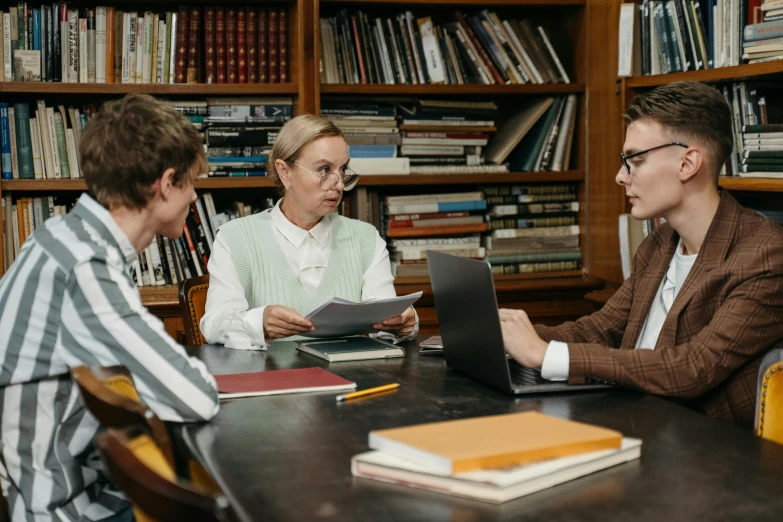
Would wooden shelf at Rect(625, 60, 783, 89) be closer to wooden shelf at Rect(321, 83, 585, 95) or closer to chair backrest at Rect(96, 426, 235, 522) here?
wooden shelf at Rect(321, 83, 585, 95)

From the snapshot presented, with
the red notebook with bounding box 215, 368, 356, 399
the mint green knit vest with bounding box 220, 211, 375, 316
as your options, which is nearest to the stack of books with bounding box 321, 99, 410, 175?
the mint green knit vest with bounding box 220, 211, 375, 316

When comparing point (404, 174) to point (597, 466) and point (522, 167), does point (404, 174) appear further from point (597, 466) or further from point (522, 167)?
point (597, 466)

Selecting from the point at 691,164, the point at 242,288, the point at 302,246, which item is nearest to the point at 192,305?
the point at 242,288

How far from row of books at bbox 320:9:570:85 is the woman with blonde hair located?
1.00m

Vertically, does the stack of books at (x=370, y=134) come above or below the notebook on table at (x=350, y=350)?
above

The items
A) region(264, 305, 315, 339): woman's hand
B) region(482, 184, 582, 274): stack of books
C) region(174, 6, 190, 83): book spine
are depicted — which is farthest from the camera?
region(482, 184, 582, 274): stack of books

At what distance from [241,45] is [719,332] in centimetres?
229

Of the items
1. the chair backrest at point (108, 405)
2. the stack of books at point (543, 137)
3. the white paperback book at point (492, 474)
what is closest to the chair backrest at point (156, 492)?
the chair backrest at point (108, 405)

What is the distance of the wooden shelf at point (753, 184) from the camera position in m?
2.66

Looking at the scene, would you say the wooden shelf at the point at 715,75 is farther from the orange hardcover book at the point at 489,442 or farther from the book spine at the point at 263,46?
the orange hardcover book at the point at 489,442

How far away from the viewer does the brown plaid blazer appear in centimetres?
172

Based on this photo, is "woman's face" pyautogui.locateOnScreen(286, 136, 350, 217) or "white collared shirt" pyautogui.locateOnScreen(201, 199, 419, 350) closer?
"white collared shirt" pyautogui.locateOnScreen(201, 199, 419, 350)

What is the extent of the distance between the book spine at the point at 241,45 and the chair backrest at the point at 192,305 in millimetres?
1108

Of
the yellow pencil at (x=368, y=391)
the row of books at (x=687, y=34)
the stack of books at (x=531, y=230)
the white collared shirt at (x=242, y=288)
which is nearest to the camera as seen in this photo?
the yellow pencil at (x=368, y=391)
